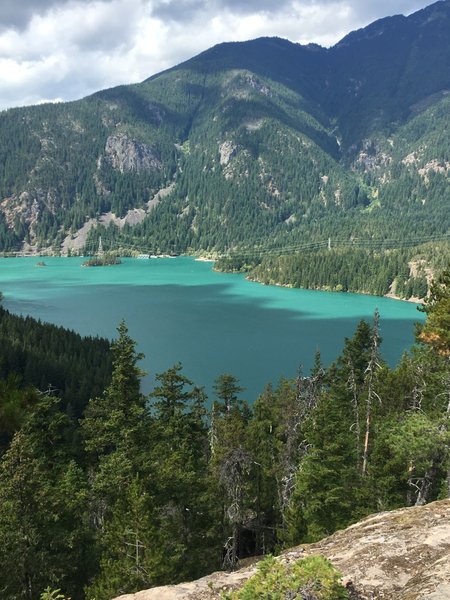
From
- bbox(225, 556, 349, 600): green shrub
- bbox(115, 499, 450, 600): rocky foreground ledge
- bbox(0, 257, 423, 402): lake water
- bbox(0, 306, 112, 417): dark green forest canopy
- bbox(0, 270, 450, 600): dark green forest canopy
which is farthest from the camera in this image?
bbox(0, 257, 423, 402): lake water

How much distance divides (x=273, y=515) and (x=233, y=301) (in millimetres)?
154619

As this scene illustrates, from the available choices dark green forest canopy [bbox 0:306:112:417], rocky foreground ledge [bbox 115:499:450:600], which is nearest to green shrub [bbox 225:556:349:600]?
rocky foreground ledge [bbox 115:499:450:600]

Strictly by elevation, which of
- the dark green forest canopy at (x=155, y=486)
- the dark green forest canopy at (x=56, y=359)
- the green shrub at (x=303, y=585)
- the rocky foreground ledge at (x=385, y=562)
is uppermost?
the green shrub at (x=303, y=585)

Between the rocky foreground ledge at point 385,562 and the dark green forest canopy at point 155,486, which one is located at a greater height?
the rocky foreground ledge at point 385,562

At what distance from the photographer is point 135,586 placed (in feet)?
70.1

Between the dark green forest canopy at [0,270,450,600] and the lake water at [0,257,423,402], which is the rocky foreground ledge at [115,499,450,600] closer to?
the dark green forest canopy at [0,270,450,600]

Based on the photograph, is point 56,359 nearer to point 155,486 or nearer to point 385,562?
point 155,486

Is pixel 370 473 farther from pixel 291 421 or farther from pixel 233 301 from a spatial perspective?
pixel 233 301

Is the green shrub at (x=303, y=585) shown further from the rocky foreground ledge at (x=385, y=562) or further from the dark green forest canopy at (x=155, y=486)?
the dark green forest canopy at (x=155, y=486)

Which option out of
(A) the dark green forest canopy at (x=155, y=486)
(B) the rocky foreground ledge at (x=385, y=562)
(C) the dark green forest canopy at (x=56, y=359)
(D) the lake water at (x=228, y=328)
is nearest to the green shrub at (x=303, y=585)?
(B) the rocky foreground ledge at (x=385, y=562)

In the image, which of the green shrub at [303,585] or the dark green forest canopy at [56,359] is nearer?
the green shrub at [303,585]

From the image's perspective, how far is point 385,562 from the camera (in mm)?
12992

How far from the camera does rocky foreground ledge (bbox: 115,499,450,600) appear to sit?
1134 centimetres

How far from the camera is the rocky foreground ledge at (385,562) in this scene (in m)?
11.3
